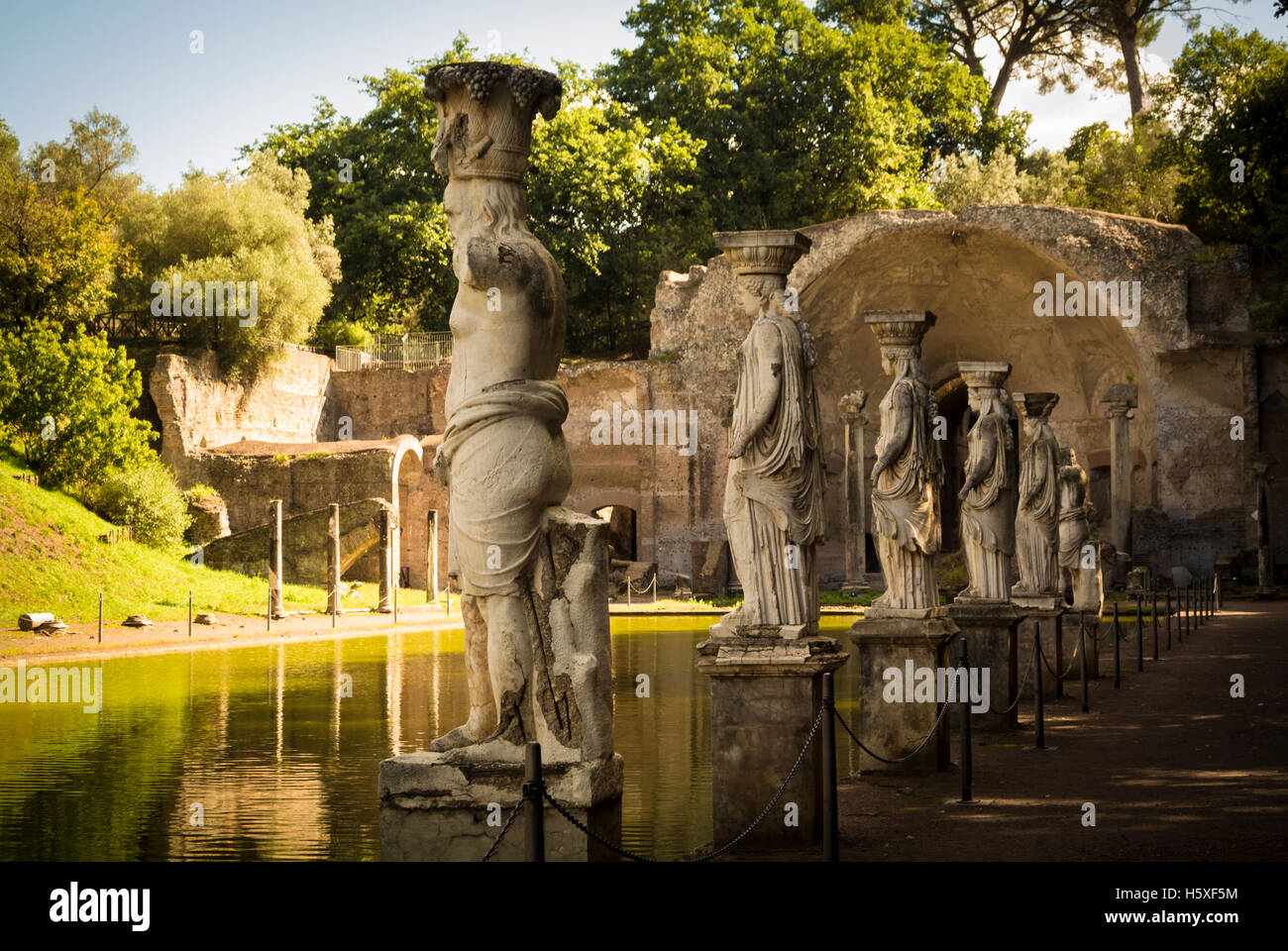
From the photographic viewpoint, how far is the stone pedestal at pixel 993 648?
1183cm

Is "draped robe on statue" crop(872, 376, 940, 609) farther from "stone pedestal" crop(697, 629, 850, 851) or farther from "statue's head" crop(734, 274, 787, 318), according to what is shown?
"stone pedestal" crop(697, 629, 850, 851)

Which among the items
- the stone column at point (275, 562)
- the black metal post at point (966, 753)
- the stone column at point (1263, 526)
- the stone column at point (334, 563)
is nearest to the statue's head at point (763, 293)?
the black metal post at point (966, 753)

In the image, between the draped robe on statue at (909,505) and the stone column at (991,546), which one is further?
the stone column at (991,546)

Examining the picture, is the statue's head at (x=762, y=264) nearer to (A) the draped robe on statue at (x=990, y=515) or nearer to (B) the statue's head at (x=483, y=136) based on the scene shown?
(B) the statue's head at (x=483, y=136)

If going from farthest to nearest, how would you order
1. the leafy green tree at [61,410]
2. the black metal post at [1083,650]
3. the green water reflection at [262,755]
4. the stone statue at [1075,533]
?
the leafy green tree at [61,410] → the stone statue at [1075,533] → the black metal post at [1083,650] → the green water reflection at [262,755]

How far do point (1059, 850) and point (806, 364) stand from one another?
280cm

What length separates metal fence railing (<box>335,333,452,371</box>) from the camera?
44594 mm

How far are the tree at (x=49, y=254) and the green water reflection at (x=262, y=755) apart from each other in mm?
20317

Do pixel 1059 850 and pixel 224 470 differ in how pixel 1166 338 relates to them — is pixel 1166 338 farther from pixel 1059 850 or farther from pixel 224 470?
pixel 1059 850

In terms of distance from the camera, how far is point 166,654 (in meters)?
20.5

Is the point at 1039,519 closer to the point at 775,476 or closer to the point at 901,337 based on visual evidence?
the point at 901,337

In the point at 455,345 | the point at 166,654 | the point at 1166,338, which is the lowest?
the point at 166,654
